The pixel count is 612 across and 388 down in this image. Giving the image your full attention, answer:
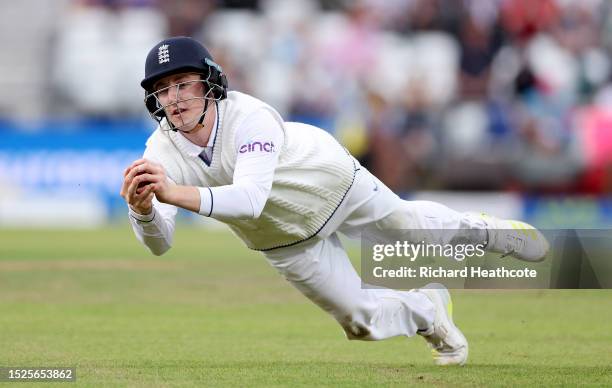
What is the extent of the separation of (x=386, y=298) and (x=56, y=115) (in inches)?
585

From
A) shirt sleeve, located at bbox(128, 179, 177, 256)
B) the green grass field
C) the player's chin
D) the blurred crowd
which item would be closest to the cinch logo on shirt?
the player's chin

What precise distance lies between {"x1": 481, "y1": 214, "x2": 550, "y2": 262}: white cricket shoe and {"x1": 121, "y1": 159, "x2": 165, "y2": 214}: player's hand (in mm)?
2318

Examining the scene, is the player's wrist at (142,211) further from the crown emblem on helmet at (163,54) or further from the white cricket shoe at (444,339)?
the white cricket shoe at (444,339)

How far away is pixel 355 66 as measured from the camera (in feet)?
66.4

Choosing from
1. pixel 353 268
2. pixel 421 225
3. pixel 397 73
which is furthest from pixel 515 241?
pixel 397 73

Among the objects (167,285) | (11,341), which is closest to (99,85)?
(167,285)

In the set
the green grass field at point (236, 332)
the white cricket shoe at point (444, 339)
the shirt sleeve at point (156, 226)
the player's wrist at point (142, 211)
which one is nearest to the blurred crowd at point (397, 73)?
the green grass field at point (236, 332)

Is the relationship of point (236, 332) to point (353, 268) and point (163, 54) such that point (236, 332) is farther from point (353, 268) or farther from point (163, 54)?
point (163, 54)

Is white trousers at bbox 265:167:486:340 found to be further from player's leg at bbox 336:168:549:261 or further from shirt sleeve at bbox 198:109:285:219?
shirt sleeve at bbox 198:109:285:219

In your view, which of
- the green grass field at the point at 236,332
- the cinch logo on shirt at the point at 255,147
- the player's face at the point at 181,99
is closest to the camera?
the cinch logo on shirt at the point at 255,147

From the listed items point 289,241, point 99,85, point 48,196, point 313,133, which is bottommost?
point 48,196

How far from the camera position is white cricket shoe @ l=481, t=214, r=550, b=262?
21.2ft

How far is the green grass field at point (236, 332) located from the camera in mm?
5805

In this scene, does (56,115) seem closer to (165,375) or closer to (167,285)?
(167,285)
